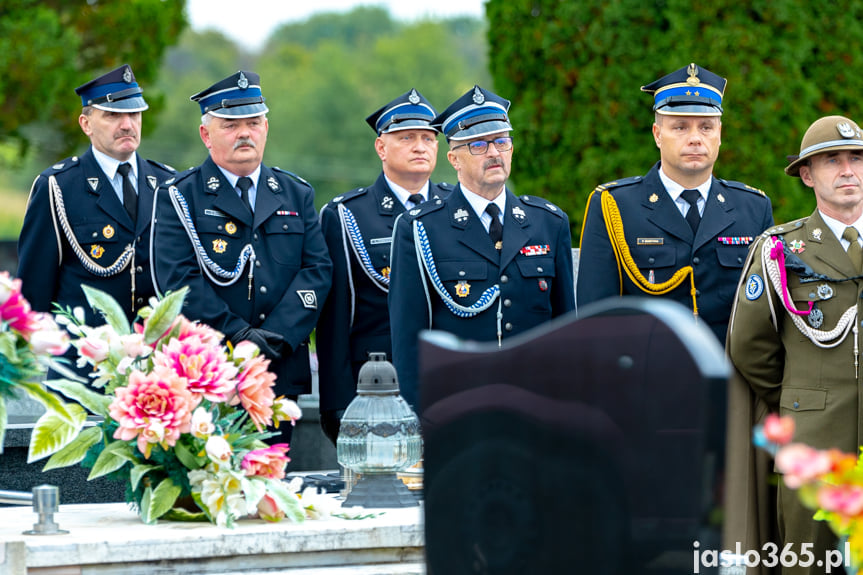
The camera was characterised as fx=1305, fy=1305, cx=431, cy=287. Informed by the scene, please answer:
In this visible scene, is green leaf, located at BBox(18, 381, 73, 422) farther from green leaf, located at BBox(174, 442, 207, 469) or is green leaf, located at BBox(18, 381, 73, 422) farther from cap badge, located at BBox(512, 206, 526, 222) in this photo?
cap badge, located at BBox(512, 206, 526, 222)

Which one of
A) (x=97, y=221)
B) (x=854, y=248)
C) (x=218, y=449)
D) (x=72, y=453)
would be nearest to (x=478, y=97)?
(x=854, y=248)

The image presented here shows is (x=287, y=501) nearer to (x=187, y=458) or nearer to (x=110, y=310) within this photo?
(x=187, y=458)

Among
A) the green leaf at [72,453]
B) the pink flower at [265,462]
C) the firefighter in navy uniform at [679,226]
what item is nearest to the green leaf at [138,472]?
the green leaf at [72,453]

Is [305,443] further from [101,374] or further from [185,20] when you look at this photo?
[185,20]

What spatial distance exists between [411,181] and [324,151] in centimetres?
4868

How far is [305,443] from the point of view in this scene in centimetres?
686

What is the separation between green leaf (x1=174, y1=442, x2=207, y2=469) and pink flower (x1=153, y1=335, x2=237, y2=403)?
152 millimetres

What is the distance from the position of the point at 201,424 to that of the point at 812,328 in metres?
2.43

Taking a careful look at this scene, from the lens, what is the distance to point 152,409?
11.6ft

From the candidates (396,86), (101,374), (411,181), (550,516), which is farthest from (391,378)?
(396,86)

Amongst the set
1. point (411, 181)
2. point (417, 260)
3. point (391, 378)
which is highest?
point (411, 181)

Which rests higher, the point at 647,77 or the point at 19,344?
the point at 647,77

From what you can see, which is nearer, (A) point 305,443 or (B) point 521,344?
(B) point 521,344

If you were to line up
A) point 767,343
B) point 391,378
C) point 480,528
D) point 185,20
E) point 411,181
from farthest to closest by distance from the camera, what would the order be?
point 185,20 < point 411,181 < point 767,343 < point 391,378 < point 480,528
